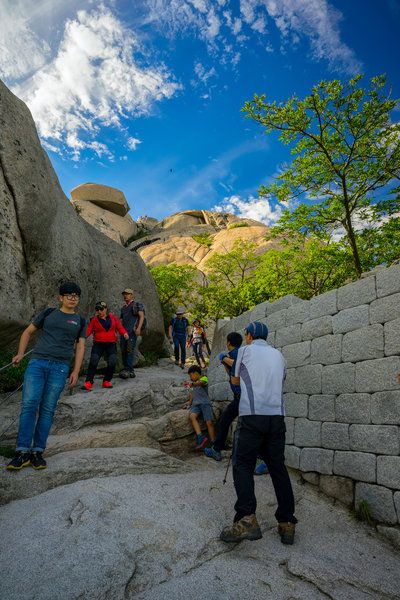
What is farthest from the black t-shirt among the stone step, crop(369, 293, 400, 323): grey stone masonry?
crop(369, 293, 400, 323): grey stone masonry

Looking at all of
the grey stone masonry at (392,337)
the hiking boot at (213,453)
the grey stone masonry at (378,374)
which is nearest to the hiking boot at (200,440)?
the hiking boot at (213,453)

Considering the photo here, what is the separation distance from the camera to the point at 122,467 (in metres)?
4.24

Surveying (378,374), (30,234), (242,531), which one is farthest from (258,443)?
(30,234)

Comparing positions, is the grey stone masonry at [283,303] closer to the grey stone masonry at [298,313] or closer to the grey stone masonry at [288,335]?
the grey stone masonry at [298,313]

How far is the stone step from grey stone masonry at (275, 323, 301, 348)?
2.52m

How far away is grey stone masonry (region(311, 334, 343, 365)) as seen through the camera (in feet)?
15.0

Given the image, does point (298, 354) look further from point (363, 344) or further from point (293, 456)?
point (293, 456)

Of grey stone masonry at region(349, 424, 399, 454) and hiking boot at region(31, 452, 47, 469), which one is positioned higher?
grey stone masonry at region(349, 424, 399, 454)

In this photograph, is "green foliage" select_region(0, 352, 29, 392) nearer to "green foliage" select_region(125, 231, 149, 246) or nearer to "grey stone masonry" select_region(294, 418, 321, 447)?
"grey stone masonry" select_region(294, 418, 321, 447)

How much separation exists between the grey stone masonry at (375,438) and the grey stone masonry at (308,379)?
0.80 meters

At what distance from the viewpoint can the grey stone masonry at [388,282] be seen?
3.95 m

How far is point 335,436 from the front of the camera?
4258mm

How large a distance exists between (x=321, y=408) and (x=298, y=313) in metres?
1.62

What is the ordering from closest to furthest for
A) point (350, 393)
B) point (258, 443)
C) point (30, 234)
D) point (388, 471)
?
point (258, 443) → point (388, 471) → point (350, 393) → point (30, 234)
